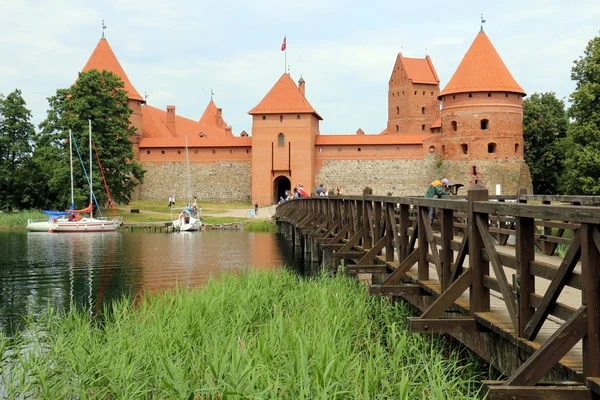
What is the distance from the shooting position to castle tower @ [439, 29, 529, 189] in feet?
128

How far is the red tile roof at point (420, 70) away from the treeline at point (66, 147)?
2519 cm

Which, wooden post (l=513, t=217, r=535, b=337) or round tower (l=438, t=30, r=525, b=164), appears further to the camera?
round tower (l=438, t=30, r=525, b=164)

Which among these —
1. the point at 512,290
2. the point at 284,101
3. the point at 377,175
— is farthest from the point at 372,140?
the point at 512,290

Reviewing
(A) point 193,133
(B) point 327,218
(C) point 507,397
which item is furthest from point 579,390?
(A) point 193,133

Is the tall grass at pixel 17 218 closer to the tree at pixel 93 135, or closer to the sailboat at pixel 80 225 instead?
the tree at pixel 93 135

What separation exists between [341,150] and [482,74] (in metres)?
9.49

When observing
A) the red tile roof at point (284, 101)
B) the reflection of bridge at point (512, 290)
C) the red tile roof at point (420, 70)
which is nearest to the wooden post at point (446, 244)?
the reflection of bridge at point (512, 290)

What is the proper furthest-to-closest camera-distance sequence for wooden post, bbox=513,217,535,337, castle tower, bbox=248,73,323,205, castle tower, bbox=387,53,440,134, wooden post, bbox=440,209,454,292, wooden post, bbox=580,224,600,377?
castle tower, bbox=387,53,440,134, castle tower, bbox=248,73,323,205, wooden post, bbox=440,209,454,292, wooden post, bbox=513,217,535,337, wooden post, bbox=580,224,600,377

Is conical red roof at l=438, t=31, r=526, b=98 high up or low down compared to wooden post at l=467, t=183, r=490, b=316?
up

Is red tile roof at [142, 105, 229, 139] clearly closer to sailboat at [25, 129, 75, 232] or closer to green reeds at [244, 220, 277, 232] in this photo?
sailboat at [25, 129, 75, 232]

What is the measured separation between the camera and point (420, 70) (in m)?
54.0

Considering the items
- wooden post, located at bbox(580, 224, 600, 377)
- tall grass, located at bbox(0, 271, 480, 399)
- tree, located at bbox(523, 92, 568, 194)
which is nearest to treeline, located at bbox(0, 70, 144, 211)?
tree, located at bbox(523, 92, 568, 194)

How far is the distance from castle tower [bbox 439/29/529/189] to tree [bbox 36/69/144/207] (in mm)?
18624

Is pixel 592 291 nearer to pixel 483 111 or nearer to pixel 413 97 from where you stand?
pixel 483 111
